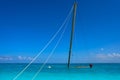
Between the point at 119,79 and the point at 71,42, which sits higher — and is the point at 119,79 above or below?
above

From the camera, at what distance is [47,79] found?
1443 inches

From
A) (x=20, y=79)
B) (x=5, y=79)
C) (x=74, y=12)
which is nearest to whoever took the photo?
(x=74, y=12)

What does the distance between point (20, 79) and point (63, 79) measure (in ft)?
16.9

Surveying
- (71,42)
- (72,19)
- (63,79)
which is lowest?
(71,42)

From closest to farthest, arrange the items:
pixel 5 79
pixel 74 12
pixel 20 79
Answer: pixel 74 12
pixel 20 79
pixel 5 79

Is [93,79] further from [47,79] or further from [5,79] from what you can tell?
[5,79]

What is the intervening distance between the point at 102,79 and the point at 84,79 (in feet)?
7.67

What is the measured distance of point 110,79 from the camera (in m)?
37.8

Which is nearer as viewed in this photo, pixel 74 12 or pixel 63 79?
pixel 74 12

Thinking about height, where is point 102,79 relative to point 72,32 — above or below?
above

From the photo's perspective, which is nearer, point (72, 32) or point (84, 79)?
point (72, 32)

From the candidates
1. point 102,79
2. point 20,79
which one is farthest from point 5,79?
point 102,79

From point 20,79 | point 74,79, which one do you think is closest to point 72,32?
point 20,79

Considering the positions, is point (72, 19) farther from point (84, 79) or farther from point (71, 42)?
point (84, 79)
